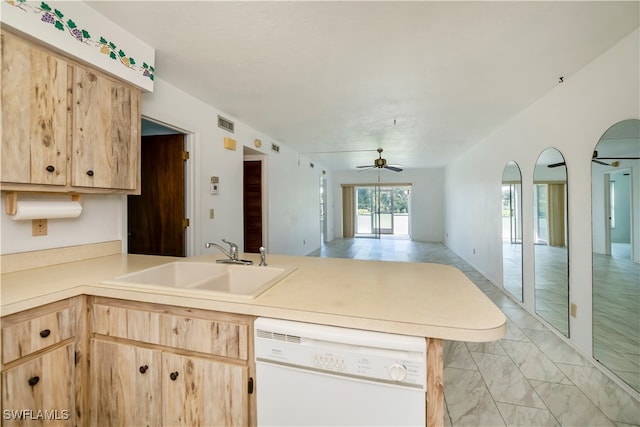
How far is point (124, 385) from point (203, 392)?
47 centimetres

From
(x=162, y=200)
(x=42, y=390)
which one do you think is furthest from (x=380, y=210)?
(x=42, y=390)

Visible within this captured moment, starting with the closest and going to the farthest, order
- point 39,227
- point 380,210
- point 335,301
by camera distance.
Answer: point 335,301 < point 39,227 < point 380,210

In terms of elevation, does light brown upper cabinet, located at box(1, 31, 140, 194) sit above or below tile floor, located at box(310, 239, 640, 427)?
above

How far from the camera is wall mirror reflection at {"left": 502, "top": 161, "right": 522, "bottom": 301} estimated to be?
3.40 meters

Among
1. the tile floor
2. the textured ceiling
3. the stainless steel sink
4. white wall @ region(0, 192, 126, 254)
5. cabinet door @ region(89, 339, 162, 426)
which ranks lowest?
the tile floor

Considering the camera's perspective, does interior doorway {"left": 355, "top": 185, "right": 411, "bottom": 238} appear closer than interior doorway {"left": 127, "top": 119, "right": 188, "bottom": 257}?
No

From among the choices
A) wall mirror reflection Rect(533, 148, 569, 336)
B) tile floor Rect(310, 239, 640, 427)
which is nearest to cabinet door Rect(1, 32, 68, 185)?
tile floor Rect(310, 239, 640, 427)

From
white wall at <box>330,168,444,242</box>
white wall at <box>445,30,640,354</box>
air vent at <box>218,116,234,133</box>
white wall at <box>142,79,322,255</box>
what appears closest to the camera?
white wall at <box>445,30,640,354</box>

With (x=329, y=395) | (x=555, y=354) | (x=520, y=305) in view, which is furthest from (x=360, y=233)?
(x=329, y=395)

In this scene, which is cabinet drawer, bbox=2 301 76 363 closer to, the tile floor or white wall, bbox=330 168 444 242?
the tile floor

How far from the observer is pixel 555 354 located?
2.29 m

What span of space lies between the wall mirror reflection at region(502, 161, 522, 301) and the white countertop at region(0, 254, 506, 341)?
256 cm

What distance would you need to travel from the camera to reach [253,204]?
475cm

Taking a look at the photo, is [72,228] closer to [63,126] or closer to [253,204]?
[63,126]
